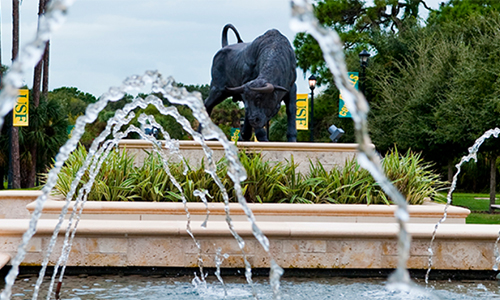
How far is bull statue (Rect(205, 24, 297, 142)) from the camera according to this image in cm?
912

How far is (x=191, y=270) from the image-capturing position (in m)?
5.85

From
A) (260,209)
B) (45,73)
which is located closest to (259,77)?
(260,209)

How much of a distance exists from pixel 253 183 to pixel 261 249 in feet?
8.46

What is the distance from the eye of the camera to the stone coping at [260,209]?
7.51 meters

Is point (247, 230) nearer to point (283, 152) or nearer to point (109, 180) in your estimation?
point (109, 180)

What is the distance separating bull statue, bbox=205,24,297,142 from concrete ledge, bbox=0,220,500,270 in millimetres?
3493

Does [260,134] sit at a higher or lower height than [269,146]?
higher

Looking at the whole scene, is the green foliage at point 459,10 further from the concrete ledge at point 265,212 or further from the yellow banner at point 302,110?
the concrete ledge at point 265,212

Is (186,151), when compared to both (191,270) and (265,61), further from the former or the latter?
(191,270)

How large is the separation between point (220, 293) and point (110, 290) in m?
1.01

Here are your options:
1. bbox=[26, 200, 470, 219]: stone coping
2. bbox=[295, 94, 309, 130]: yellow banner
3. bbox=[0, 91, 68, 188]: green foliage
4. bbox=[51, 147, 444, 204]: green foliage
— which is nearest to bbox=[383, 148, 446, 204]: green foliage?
bbox=[51, 147, 444, 204]: green foliage

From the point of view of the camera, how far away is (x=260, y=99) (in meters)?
9.08

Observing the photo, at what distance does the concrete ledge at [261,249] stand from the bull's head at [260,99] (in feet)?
11.2

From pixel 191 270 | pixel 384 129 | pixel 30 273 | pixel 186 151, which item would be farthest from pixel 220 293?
pixel 384 129
